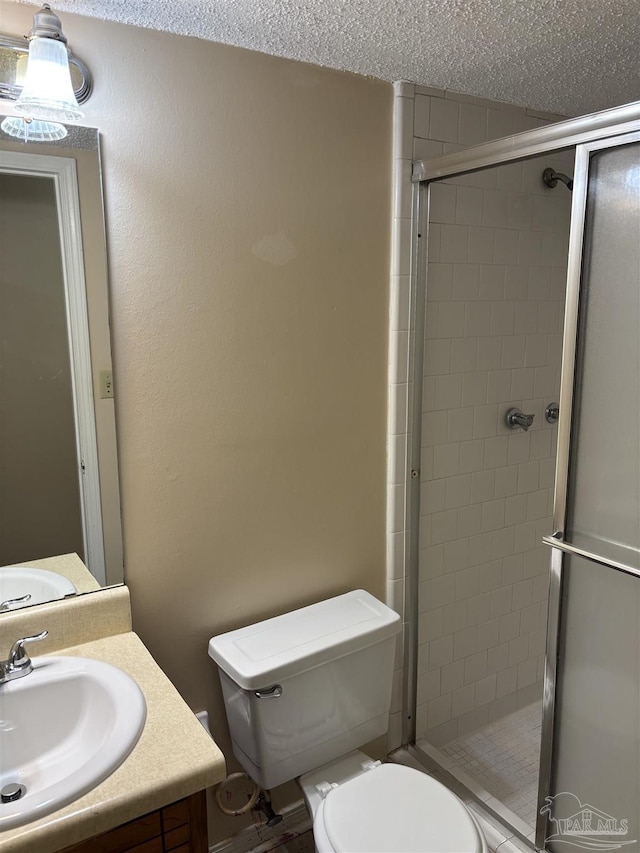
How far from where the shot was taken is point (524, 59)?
1.63 m

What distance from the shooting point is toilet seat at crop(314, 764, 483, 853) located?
142cm

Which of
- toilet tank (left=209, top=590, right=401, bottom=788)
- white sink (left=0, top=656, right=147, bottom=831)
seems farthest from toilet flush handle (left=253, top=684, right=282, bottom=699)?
white sink (left=0, top=656, right=147, bottom=831)

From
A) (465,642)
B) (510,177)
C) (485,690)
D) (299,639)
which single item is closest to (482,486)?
(465,642)

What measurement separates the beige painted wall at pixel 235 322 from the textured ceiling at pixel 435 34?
0.22ft

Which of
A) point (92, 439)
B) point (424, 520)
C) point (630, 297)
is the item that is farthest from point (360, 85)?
point (424, 520)

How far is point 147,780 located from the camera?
1.06m

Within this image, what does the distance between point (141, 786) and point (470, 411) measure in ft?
4.96

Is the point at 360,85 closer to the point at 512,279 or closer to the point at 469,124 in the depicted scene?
the point at 469,124

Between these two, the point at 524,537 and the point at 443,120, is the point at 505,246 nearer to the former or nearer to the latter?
the point at 443,120

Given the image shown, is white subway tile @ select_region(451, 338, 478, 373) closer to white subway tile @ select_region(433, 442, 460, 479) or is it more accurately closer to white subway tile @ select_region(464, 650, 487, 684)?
white subway tile @ select_region(433, 442, 460, 479)

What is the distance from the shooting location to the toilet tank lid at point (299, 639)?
5.15ft

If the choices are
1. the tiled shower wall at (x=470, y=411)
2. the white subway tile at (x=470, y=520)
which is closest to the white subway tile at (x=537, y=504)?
the tiled shower wall at (x=470, y=411)

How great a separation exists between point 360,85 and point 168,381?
3.13 feet

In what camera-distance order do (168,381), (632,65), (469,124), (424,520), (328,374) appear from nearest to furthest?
(168,381) → (632,65) → (328,374) → (469,124) → (424,520)
